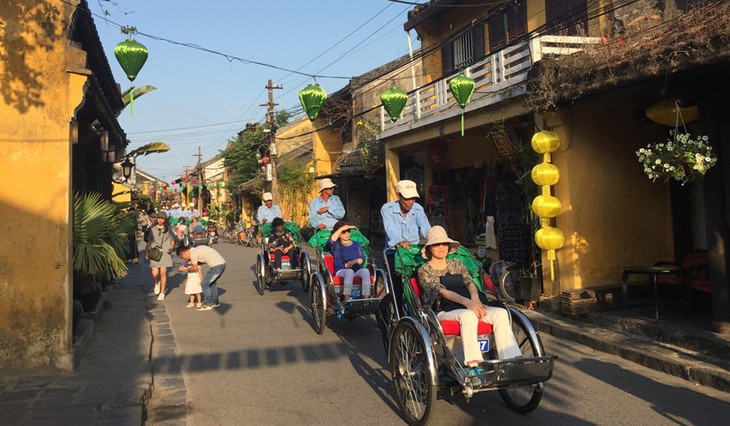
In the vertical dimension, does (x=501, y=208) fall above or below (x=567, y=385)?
above

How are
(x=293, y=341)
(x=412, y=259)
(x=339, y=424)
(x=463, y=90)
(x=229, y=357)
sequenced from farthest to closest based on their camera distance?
(x=463, y=90), (x=293, y=341), (x=229, y=357), (x=412, y=259), (x=339, y=424)

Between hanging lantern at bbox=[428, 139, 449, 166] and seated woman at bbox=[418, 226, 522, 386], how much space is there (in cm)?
987

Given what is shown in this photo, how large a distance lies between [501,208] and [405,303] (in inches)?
308

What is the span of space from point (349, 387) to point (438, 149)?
1037cm

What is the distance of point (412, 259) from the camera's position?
18.5 feet

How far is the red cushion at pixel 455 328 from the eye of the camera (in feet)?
14.9

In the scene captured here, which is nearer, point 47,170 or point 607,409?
point 607,409

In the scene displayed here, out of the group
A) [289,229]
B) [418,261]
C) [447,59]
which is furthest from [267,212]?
[447,59]

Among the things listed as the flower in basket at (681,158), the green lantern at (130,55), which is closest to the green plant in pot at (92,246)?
the green lantern at (130,55)

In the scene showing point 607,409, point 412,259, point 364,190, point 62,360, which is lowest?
point 607,409

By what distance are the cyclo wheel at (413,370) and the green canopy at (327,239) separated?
3.17 metres

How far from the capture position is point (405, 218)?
21.9 feet

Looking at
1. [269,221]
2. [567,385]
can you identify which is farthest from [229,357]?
[269,221]

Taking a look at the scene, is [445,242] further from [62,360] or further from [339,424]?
[62,360]
